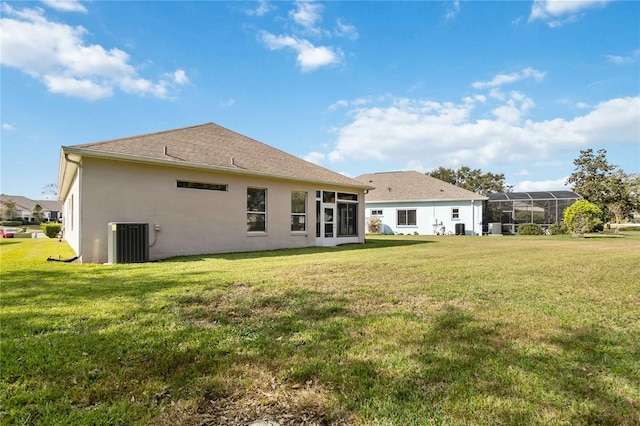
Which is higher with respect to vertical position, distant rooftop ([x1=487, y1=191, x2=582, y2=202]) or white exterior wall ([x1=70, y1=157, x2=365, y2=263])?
distant rooftop ([x1=487, y1=191, x2=582, y2=202])

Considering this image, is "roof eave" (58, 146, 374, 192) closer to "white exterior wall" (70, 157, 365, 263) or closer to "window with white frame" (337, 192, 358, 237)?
"white exterior wall" (70, 157, 365, 263)

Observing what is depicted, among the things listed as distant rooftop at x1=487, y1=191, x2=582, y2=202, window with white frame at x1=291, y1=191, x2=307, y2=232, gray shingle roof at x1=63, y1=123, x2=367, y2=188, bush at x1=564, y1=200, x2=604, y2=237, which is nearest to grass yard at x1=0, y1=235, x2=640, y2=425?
gray shingle roof at x1=63, y1=123, x2=367, y2=188

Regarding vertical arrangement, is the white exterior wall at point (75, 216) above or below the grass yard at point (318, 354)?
above

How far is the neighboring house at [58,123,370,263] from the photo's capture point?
32.0ft

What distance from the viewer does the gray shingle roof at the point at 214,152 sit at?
10.5 metres

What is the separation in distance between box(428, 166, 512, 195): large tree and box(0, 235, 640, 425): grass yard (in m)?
50.5

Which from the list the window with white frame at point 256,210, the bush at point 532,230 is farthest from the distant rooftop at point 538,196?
the window with white frame at point 256,210

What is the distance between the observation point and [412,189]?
30.3m

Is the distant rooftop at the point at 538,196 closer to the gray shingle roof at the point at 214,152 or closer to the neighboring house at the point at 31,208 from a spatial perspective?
the gray shingle roof at the point at 214,152

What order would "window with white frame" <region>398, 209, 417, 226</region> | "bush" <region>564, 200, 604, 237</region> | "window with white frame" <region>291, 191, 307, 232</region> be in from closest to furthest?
"window with white frame" <region>291, 191, 307, 232</region>, "bush" <region>564, 200, 604, 237</region>, "window with white frame" <region>398, 209, 417, 226</region>

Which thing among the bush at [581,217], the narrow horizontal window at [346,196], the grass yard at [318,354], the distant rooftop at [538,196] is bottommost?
the grass yard at [318,354]

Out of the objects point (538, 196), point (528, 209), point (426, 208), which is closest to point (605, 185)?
point (538, 196)

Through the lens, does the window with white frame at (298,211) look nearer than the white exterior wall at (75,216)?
No

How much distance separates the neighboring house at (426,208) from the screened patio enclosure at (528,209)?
2.57 metres
